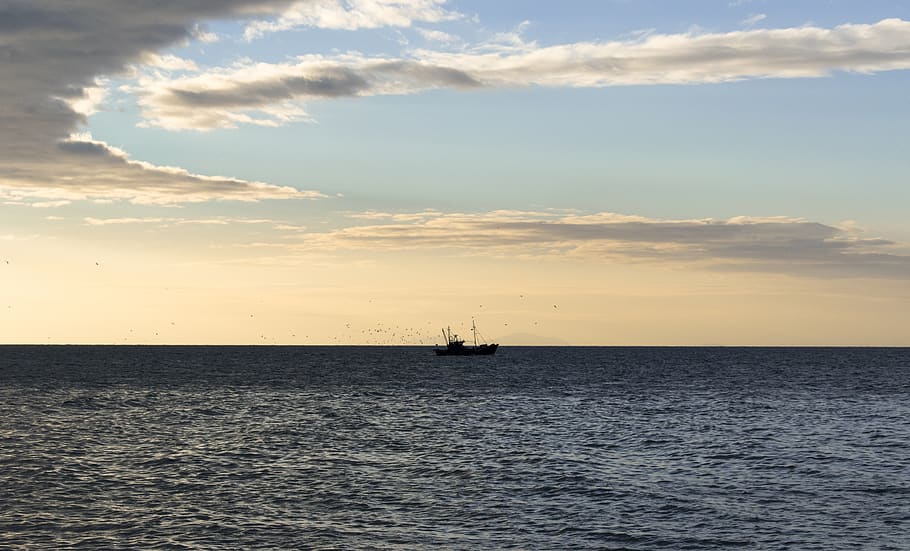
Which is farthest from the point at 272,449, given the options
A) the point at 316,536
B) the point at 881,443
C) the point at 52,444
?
the point at 881,443

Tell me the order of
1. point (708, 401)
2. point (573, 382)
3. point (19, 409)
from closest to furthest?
1. point (19, 409)
2. point (708, 401)
3. point (573, 382)

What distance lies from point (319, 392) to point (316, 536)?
98069mm

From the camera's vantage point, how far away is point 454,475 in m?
54.2

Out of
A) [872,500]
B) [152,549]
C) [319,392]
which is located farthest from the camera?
[319,392]

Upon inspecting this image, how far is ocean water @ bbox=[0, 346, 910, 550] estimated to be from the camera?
39281 mm

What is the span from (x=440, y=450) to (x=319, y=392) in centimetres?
7292

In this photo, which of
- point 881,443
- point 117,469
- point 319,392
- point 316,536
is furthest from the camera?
point 319,392

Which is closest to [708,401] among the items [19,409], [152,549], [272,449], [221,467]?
[272,449]

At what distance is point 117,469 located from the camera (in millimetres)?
55969

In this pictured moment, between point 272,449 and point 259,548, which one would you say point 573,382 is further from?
point 259,548

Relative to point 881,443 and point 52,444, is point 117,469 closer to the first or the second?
point 52,444

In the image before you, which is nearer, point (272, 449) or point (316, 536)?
point (316, 536)

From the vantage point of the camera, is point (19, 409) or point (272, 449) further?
point (19, 409)

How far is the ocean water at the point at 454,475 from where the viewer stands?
3928 centimetres
